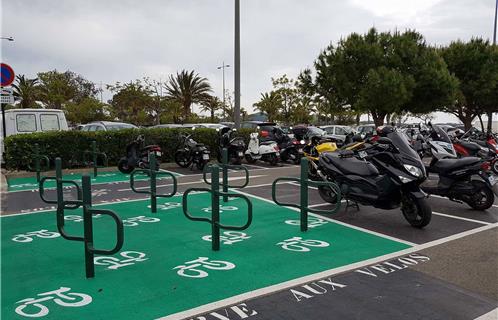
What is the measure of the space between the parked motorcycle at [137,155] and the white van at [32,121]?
10.7 feet

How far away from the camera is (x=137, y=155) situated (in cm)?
1143

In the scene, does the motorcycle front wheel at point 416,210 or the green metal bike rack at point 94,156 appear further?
the green metal bike rack at point 94,156

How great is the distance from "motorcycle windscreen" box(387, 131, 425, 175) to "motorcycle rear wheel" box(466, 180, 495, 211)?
73.7 inches

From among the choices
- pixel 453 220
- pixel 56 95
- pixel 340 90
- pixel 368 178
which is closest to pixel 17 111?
pixel 368 178

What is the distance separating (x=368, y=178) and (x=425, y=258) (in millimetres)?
1633

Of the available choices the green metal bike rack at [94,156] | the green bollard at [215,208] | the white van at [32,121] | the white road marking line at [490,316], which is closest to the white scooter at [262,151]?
the green metal bike rack at [94,156]

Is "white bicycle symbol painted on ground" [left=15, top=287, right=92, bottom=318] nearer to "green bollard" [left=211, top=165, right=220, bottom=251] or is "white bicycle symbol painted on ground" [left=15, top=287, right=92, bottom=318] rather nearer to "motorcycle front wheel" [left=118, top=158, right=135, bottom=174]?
"green bollard" [left=211, top=165, right=220, bottom=251]

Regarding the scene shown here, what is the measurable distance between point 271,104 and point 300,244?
39204 mm

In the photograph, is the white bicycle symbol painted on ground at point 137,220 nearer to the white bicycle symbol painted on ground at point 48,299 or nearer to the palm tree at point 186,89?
the white bicycle symbol painted on ground at point 48,299

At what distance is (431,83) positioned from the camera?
758 inches

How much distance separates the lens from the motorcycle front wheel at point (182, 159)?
1276 centimetres

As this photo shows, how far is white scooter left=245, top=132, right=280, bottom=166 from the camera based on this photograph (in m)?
13.5

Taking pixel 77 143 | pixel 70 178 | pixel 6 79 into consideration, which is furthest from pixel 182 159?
pixel 6 79

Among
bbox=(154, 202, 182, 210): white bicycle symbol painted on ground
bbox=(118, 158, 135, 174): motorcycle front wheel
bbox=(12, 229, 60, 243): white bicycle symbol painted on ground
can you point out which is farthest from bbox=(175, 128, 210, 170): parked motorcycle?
bbox=(12, 229, 60, 243): white bicycle symbol painted on ground
